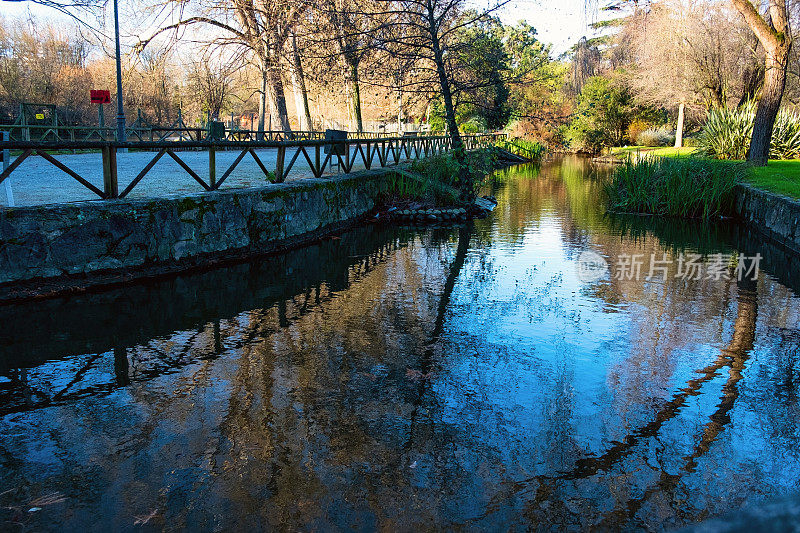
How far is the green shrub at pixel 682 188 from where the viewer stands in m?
14.9

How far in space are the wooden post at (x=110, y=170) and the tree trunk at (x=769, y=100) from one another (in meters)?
15.7

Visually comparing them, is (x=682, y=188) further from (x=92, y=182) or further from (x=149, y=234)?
(x=92, y=182)

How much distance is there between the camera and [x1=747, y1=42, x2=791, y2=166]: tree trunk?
17312 millimetres

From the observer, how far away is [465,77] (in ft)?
53.4

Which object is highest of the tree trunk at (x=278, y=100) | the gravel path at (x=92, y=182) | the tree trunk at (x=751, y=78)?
the tree trunk at (x=751, y=78)

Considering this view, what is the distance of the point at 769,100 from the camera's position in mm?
17531

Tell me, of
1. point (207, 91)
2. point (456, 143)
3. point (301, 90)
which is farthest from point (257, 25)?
point (207, 91)

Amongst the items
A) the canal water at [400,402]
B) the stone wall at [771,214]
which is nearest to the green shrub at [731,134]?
the stone wall at [771,214]

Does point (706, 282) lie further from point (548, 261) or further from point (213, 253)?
Answer: point (213, 253)

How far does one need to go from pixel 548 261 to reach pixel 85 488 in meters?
7.59

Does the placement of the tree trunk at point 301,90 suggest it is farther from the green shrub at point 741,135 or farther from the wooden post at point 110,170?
the wooden post at point 110,170

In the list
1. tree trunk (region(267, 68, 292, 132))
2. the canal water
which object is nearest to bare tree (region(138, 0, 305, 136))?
tree trunk (region(267, 68, 292, 132))

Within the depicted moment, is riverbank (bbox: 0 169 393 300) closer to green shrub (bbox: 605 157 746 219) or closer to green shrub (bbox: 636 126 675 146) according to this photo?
green shrub (bbox: 605 157 746 219)

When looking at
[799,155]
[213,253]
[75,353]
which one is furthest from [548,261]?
[799,155]
